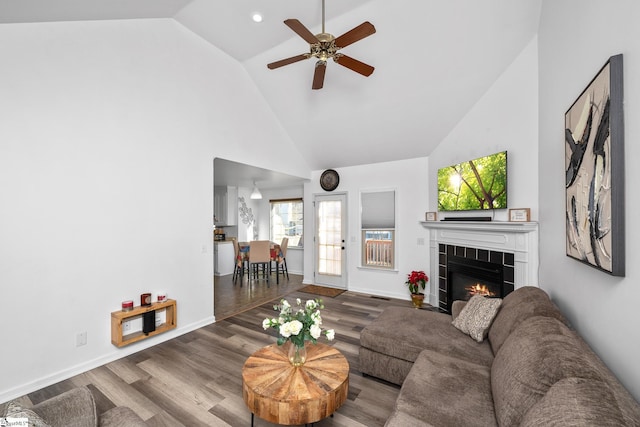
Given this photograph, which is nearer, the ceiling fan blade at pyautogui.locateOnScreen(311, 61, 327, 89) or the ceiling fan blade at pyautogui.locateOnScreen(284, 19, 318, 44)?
the ceiling fan blade at pyautogui.locateOnScreen(284, 19, 318, 44)

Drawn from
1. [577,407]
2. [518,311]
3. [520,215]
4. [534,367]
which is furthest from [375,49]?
[577,407]

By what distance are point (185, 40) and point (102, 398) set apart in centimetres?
392

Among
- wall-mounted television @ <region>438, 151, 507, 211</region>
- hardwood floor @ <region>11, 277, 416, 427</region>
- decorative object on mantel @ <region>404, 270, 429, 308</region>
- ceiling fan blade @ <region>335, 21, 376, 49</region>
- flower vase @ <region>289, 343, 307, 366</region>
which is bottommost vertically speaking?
hardwood floor @ <region>11, 277, 416, 427</region>

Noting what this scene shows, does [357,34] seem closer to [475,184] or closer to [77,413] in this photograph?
[475,184]

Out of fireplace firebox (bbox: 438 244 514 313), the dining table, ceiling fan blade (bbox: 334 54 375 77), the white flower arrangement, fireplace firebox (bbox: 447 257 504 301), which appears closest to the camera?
the white flower arrangement

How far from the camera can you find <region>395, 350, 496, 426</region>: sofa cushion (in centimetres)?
139

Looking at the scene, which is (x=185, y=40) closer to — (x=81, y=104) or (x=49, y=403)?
(x=81, y=104)

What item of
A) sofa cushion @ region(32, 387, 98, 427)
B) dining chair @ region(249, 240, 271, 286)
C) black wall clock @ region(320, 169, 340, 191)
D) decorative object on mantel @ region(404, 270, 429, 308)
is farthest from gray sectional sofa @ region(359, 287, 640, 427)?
dining chair @ region(249, 240, 271, 286)

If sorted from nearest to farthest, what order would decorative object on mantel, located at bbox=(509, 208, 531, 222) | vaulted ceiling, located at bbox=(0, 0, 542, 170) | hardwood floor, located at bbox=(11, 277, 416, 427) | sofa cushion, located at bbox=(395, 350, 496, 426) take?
sofa cushion, located at bbox=(395, 350, 496, 426) < hardwood floor, located at bbox=(11, 277, 416, 427) < vaulted ceiling, located at bbox=(0, 0, 542, 170) < decorative object on mantel, located at bbox=(509, 208, 531, 222)

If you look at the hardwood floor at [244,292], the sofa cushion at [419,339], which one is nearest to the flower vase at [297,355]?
the sofa cushion at [419,339]

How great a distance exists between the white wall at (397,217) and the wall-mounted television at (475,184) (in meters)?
0.58

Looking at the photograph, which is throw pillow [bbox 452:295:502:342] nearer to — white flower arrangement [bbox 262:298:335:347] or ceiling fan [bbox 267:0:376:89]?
white flower arrangement [bbox 262:298:335:347]

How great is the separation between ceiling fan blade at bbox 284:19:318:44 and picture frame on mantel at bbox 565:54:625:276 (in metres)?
1.96

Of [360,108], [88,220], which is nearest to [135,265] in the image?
[88,220]
